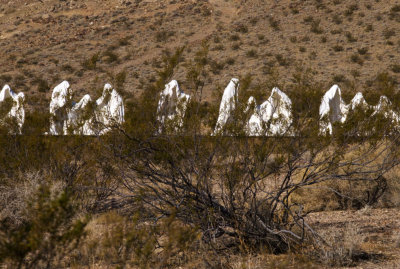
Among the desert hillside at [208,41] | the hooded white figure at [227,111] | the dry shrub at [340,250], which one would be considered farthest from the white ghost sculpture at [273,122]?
the desert hillside at [208,41]

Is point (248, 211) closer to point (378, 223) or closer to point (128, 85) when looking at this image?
point (378, 223)

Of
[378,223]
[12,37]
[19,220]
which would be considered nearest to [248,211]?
[378,223]

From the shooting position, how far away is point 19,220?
6457mm

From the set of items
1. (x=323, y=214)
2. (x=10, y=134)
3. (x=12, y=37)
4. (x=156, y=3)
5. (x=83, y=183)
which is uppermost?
(x=156, y=3)

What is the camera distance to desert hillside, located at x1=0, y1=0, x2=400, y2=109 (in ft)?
77.5

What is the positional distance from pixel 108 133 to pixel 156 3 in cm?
3222

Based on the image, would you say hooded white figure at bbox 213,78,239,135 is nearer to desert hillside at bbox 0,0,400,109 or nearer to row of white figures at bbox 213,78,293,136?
row of white figures at bbox 213,78,293,136

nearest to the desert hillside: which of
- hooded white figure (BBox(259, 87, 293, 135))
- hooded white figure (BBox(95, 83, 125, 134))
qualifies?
hooded white figure (BBox(95, 83, 125, 134))

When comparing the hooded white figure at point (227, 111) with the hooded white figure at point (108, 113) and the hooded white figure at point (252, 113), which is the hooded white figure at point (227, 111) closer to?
the hooded white figure at point (252, 113)

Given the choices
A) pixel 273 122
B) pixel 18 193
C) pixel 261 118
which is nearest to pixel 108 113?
pixel 18 193

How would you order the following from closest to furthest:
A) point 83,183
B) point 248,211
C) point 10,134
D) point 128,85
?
point 248,211 < point 83,183 < point 10,134 < point 128,85

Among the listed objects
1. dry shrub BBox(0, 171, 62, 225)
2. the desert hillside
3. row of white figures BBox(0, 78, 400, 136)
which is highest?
the desert hillside

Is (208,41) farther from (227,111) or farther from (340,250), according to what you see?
(340,250)

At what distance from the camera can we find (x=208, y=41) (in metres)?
28.2
